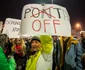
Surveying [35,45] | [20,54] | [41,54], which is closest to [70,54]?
[41,54]

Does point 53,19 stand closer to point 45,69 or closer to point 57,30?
point 57,30

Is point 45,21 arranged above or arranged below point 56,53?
above

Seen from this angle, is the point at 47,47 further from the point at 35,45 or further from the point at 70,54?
the point at 70,54

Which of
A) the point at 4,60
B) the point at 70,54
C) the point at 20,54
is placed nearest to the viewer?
the point at 4,60

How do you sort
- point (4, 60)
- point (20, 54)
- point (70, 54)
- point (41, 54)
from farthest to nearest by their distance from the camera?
1. point (20, 54)
2. point (41, 54)
3. point (70, 54)
4. point (4, 60)

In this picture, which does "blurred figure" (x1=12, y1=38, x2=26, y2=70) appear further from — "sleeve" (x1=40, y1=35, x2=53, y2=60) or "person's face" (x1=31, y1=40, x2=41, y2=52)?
"sleeve" (x1=40, y1=35, x2=53, y2=60)

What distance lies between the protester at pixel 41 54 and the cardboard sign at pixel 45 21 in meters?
0.13

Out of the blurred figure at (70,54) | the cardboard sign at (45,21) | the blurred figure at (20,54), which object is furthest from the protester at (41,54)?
the blurred figure at (20,54)

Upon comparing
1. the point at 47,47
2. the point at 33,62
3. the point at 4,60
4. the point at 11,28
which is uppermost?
the point at 11,28

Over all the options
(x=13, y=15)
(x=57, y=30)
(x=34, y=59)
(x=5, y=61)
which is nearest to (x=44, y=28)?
(x=57, y=30)

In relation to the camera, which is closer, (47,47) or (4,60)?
(4,60)

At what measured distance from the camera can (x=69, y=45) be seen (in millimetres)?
4836

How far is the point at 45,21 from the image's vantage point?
4938 millimetres

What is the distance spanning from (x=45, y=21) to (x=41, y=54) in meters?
0.53
